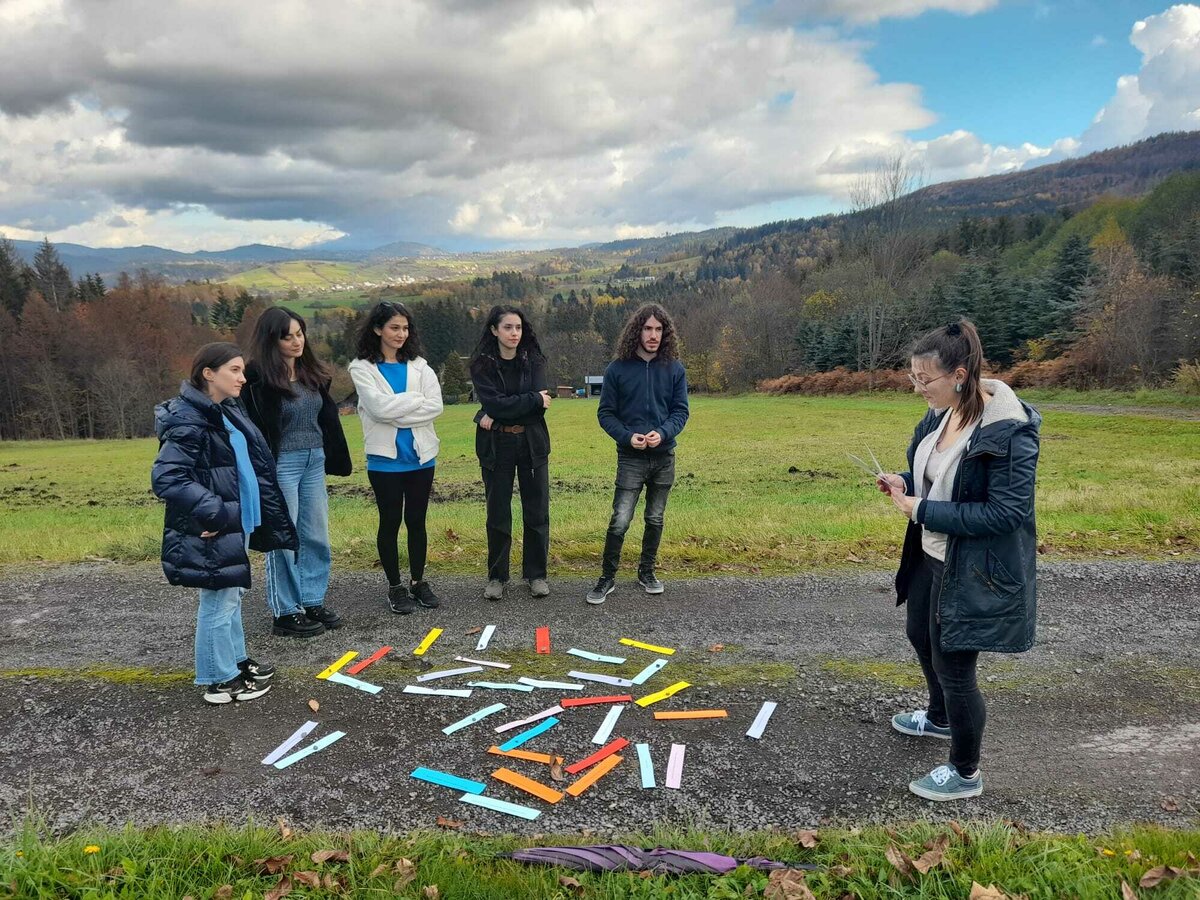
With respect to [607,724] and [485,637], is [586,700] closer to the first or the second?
[607,724]

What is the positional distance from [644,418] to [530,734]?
342 cm

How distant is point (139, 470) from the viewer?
2984 centimetres

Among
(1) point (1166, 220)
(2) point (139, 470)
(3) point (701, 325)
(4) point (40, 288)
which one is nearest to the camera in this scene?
(2) point (139, 470)

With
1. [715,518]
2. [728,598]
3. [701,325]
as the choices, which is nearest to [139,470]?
[715,518]

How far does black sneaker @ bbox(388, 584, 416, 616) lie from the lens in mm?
6371

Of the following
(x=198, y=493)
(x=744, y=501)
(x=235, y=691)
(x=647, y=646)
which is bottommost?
(x=744, y=501)

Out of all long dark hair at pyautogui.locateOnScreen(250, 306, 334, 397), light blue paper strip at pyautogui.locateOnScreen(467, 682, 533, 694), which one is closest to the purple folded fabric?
light blue paper strip at pyautogui.locateOnScreen(467, 682, 533, 694)

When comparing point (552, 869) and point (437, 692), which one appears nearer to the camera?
point (552, 869)

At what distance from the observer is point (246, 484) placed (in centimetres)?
515

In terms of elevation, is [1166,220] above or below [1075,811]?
above

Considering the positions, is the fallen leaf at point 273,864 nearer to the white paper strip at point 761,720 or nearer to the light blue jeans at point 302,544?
the white paper strip at point 761,720

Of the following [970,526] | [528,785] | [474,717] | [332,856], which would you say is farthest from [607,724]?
[970,526]

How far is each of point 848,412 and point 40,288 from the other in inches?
3418

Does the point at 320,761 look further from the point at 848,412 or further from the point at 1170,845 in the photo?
the point at 848,412
